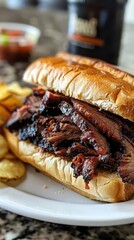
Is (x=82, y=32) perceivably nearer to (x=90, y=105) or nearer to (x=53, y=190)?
(x=90, y=105)

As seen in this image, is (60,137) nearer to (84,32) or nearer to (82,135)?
(82,135)

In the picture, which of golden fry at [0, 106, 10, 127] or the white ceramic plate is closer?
the white ceramic plate

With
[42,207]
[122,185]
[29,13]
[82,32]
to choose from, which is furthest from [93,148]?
[29,13]

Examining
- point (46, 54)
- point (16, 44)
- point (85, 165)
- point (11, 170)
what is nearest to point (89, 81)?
point (85, 165)

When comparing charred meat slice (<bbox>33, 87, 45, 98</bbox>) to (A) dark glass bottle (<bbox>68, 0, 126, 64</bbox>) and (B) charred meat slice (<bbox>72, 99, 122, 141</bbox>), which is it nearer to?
(B) charred meat slice (<bbox>72, 99, 122, 141</bbox>)

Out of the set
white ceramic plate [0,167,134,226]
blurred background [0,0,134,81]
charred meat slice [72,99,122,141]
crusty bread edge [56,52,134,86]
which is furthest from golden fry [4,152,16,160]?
blurred background [0,0,134,81]

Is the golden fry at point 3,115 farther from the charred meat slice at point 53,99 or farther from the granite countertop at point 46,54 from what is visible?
the granite countertop at point 46,54
